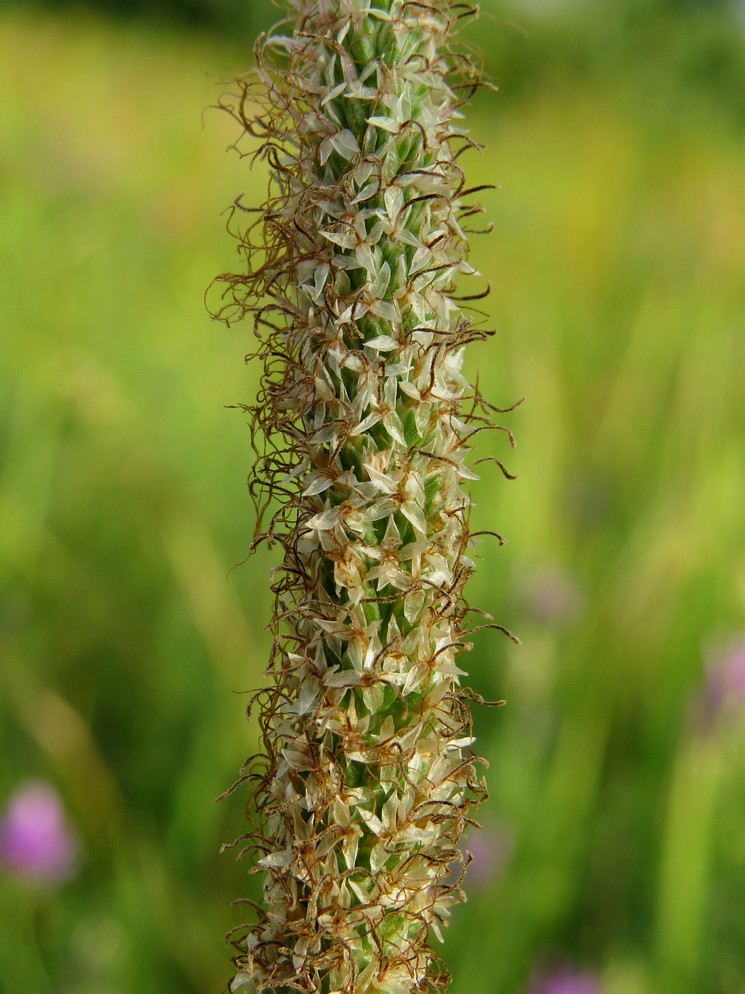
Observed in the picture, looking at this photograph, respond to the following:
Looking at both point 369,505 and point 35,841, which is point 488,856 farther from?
point 369,505

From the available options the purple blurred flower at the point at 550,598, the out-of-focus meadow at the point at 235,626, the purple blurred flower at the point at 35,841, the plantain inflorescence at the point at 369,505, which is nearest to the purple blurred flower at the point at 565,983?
the out-of-focus meadow at the point at 235,626

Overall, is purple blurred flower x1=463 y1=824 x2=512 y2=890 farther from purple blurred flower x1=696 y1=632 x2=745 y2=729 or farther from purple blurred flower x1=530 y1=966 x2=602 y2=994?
purple blurred flower x1=696 y1=632 x2=745 y2=729

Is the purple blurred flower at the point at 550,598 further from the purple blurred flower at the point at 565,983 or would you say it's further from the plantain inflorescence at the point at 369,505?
the plantain inflorescence at the point at 369,505

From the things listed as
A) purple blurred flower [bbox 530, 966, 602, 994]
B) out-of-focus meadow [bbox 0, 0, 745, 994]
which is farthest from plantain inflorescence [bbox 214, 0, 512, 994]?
purple blurred flower [bbox 530, 966, 602, 994]

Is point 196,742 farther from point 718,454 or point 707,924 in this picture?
point 718,454

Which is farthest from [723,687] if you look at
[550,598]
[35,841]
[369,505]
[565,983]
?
[369,505]

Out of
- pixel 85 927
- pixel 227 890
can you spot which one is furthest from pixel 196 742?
pixel 85 927
